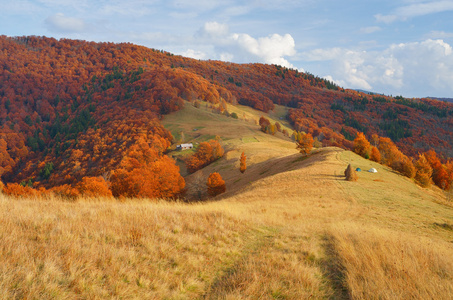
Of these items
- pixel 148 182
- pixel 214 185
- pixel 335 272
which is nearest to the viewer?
pixel 335 272

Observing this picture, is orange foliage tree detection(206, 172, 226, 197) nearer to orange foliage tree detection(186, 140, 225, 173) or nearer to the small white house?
orange foliage tree detection(186, 140, 225, 173)

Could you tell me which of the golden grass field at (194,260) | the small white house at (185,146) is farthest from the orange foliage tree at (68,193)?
the small white house at (185,146)

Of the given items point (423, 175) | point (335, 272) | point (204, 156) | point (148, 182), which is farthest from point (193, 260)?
point (204, 156)

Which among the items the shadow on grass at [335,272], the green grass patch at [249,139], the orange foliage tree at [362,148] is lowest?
the green grass patch at [249,139]

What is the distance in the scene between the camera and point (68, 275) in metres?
4.68

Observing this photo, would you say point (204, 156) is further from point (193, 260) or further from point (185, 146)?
point (193, 260)

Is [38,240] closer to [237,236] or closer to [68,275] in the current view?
[68,275]

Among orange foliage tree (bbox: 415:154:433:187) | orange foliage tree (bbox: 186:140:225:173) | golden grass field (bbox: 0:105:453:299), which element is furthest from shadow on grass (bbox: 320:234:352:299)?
orange foliage tree (bbox: 186:140:225:173)

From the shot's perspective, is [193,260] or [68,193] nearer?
[193,260]

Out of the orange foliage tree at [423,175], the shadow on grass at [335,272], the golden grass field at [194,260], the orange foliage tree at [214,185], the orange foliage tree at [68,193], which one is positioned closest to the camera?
the golden grass field at [194,260]

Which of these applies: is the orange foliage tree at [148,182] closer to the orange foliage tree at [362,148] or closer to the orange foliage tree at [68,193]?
the orange foliage tree at [68,193]

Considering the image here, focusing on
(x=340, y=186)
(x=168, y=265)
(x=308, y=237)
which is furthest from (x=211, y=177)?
(x=168, y=265)

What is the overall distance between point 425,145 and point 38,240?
25720cm

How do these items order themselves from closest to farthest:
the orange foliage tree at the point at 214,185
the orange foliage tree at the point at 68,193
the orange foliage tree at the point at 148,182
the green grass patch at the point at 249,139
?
the orange foliage tree at the point at 68,193 < the orange foliage tree at the point at 148,182 < the orange foliage tree at the point at 214,185 < the green grass patch at the point at 249,139
